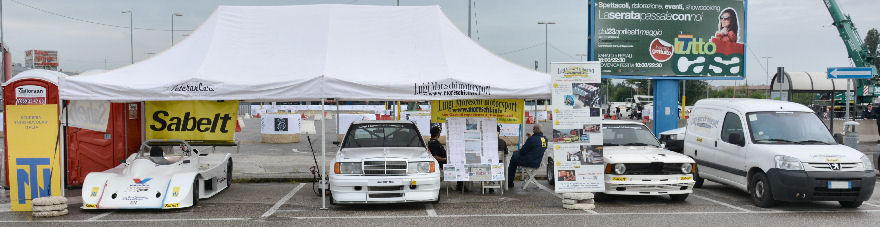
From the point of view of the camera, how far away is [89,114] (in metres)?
11.2

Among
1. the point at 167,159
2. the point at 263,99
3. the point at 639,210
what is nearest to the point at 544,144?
the point at 639,210

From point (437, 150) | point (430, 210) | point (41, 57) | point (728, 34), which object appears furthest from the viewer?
point (41, 57)

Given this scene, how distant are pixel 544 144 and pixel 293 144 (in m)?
13.6

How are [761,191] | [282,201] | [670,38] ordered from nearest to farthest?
1. [761,191]
2. [282,201]
3. [670,38]

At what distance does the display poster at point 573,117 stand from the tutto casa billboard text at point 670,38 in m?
7.23

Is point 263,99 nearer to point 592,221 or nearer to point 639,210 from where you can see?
point 592,221

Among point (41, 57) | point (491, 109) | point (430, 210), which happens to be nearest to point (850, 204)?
point (491, 109)

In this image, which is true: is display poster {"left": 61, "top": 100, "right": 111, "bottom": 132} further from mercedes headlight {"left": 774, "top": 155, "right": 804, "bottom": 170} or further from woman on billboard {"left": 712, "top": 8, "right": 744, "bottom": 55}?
A: woman on billboard {"left": 712, "top": 8, "right": 744, "bottom": 55}

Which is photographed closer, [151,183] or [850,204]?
[151,183]

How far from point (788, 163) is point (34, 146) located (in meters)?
11.0

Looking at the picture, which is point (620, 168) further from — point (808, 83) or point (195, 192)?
point (808, 83)

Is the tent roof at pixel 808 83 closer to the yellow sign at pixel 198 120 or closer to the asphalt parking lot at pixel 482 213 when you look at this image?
the asphalt parking lot at pixel 482 213

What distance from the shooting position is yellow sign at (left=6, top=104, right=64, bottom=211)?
9.95 metres

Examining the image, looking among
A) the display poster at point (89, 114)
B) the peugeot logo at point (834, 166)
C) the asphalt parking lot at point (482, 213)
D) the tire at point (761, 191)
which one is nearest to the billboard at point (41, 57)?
the display poster at point (89, 114)
